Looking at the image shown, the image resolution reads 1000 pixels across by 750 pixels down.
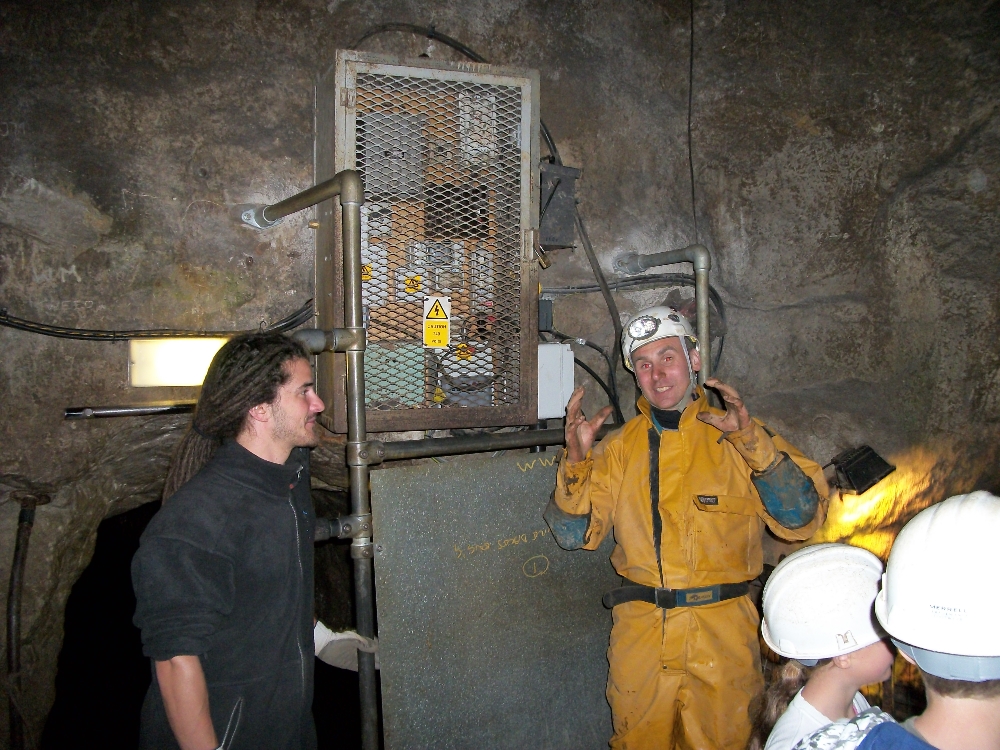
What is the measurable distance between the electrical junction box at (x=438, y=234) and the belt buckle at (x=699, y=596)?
0.94 meters

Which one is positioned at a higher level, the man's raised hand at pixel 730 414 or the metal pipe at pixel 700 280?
the metal pipe at pixel 700 280

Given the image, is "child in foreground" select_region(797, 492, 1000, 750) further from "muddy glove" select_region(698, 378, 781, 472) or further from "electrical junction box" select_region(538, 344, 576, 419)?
"electrical junction box" select_region(538, 344, 576, 419)

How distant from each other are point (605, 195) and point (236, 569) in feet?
8.99

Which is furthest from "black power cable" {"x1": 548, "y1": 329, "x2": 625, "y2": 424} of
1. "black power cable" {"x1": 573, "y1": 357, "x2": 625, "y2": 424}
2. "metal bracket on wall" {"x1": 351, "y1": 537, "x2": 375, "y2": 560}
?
"metal bracket on wall" {"x1": 351, "y1": 537, "x2": 375, "y2": 560}

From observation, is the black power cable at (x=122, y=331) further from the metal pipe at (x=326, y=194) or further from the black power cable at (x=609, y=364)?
the black power cable at (x=609, y=364)

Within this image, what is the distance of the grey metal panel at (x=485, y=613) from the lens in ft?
8.06

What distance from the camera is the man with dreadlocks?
1674mm

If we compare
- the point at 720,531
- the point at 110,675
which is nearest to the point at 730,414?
the point at 720,531

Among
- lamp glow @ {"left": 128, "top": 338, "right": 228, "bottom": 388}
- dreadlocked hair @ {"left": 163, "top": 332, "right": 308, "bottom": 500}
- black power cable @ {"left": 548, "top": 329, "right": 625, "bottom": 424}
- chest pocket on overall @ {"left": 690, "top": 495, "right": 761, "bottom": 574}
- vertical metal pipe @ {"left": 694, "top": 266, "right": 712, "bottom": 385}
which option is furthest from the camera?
black power cable @ {"left": 548, "top": 329, "right": 625, "bottom": 424}

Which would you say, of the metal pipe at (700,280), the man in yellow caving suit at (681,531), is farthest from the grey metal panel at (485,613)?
the metal pipe at (700,280)

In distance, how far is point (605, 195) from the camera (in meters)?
3.60

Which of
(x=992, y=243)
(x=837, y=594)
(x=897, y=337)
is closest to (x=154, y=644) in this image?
(x=837, y=594)

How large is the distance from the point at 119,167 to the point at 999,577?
343 cm

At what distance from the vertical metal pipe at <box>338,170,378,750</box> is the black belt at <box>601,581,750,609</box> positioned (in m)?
0.98
